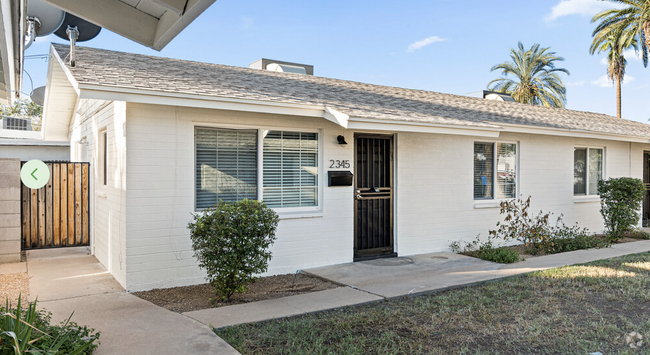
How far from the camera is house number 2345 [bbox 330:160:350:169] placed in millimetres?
7766

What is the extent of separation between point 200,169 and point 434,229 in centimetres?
482

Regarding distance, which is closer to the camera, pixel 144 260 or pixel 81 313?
pixel 81 313

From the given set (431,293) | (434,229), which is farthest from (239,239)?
(434,229)

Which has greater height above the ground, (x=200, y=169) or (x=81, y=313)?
(x=200, y=169)

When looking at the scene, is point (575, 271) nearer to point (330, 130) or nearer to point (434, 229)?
point (434, 229)

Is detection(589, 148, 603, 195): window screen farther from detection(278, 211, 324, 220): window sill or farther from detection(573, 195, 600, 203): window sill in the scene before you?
detection(278, 211, 324, 220): window sill

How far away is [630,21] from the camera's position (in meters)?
19.9

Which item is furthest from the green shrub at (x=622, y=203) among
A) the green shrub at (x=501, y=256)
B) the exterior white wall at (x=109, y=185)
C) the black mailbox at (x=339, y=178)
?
the exterior white wall at (x=109, y=185)

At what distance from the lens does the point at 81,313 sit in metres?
5.04

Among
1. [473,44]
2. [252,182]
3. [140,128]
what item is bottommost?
[252,182]

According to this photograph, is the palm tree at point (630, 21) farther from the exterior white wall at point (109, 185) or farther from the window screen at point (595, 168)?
the exterior white wall at point (109, 185)

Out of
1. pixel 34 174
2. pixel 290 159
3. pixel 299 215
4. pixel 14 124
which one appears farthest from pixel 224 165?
pixel 14 124

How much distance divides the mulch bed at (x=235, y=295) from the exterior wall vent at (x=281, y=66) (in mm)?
5856

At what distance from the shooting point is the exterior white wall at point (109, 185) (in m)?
6.31
